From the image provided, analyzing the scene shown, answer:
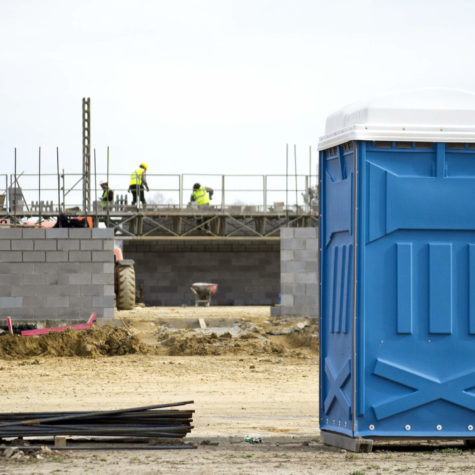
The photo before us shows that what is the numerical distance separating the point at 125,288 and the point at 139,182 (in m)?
9.50

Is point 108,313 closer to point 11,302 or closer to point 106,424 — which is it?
point 11,302

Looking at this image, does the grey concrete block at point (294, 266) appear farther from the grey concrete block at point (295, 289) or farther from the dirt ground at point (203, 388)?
the dirt ground at point (203, 388)

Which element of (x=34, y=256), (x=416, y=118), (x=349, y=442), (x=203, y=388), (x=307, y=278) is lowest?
(x=203, y=388)

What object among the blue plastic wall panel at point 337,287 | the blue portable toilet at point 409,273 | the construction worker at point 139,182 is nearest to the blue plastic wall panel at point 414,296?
the blue portable toilet at point 409,273

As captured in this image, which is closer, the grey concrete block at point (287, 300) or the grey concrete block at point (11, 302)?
the grey concrete block at point (11, 302)

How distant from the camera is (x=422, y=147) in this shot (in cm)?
857

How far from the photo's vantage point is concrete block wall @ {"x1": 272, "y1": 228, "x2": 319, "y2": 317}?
19.5 meters

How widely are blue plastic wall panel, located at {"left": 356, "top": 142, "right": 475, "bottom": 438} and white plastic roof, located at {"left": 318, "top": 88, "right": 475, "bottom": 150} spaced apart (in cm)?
10

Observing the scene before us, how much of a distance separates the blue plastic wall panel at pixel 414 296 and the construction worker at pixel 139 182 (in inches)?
955

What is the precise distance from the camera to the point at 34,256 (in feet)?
60.7

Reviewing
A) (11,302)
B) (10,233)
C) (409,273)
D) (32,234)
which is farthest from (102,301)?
(409,273)

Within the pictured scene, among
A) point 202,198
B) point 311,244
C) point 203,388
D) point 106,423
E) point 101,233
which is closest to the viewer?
point 106,423

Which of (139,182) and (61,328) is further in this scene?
(139,182)

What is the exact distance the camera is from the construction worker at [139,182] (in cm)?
3266
